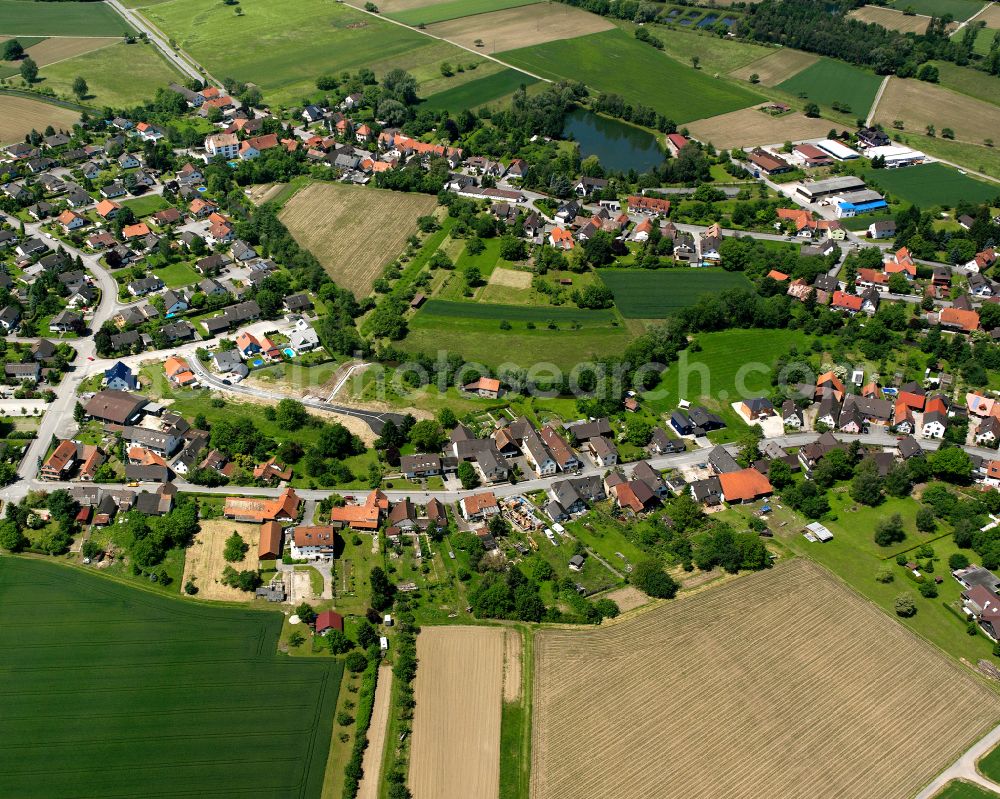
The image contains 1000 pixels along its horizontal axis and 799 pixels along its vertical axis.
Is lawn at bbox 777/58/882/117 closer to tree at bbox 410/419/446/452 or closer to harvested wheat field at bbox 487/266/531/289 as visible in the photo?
harvested wheat field at bbox 487/266/531/289

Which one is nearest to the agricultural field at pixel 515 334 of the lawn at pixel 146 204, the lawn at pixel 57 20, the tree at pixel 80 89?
the lawn at pixel 146 204

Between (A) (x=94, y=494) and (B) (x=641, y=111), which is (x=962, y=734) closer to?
(A) (x=94, y=494)

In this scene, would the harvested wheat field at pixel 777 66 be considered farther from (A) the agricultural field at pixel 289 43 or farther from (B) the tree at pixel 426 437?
(B) the tree at pixel 426 437

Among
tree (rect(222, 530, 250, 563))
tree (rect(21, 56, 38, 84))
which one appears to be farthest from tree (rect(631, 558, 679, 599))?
tree (rect(21, 56, 38, 84))

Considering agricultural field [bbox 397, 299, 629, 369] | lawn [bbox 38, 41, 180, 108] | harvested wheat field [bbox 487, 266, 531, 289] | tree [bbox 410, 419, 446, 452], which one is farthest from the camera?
lawn [bbox 38, 41, 180, 108]

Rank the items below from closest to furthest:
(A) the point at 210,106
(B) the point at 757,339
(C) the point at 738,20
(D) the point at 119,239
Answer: (B) the point at 757,339, (D) the point at 119,239, (A) the point at 210,106, (C) the point at 738,20

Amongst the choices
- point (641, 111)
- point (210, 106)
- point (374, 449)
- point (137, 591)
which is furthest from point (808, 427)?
point (210, 106)

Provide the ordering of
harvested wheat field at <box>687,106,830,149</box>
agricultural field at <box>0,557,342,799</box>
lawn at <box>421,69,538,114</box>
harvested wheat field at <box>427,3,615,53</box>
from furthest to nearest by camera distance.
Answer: harvested wheat field at <box>427,3,615,53</box>, lawn at <box>421,69,538,114</box>, harvested wheat field at <box>687,106,830,149</box>, agricultural field at <box>0,557,342,799</box>
